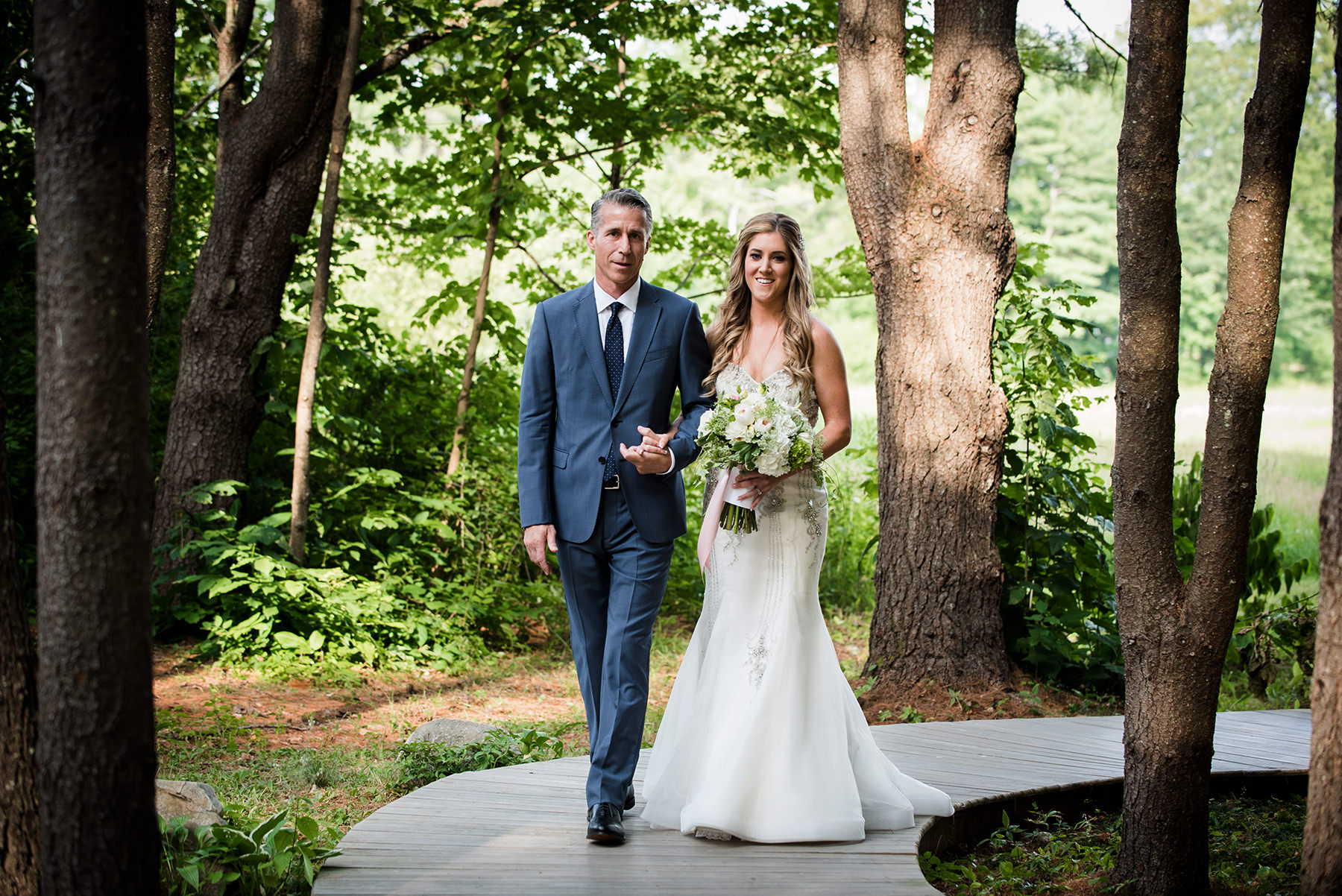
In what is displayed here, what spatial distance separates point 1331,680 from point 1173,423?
112 centimetres

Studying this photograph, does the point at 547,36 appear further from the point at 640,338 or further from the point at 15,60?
the point at 640,338

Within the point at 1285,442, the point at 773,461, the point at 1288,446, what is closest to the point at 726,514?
the point at 773,461

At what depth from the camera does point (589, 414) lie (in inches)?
148

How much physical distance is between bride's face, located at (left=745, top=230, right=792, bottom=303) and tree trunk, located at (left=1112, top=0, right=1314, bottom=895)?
1.18 meters

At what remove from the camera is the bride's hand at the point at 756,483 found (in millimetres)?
3873

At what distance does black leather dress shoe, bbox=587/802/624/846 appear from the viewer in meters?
3.52

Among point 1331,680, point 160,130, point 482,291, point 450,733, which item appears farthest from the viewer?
point 482,291

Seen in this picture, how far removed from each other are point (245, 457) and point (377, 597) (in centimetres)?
142

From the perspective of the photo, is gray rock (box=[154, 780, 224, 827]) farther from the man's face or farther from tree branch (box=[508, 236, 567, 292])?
tree branch (box=[508, 236, 567, 292])

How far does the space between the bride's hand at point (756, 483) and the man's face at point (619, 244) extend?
801 millimetres

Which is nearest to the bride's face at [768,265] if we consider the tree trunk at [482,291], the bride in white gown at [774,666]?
the bride in white gown at [774,666]

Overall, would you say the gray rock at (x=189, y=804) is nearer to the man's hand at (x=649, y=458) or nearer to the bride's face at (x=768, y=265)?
the man's hand at (x=649, y=458)

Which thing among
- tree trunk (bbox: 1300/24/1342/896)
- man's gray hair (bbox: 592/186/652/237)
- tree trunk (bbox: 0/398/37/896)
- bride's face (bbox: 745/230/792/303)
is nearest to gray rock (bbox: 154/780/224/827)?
tree trunk (bbox: 0/398/37/896)

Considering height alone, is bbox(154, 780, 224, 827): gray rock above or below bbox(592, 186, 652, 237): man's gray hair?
below
